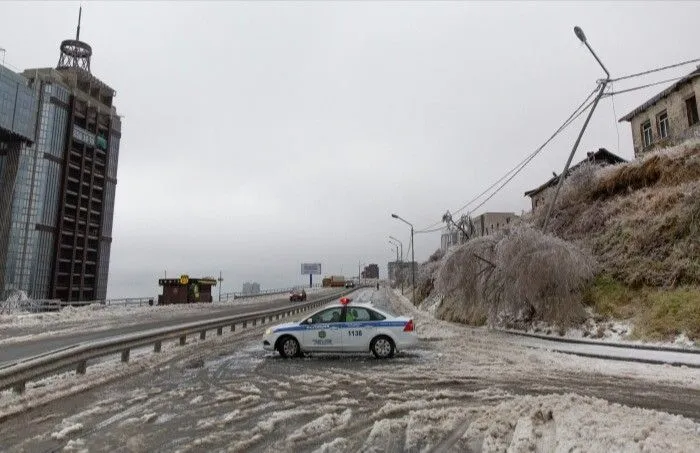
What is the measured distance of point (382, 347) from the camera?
45.5 feet

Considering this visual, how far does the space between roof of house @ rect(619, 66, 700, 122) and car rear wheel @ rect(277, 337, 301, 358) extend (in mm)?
28011

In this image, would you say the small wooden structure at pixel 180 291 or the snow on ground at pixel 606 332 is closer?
the snow on ground at pixel 606 332

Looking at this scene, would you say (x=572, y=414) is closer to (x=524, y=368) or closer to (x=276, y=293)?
(x=524, y=368)

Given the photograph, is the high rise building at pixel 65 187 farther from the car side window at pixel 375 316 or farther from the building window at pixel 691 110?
the building window at pixel 691 110

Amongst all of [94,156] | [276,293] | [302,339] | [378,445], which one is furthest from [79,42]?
[378,445]

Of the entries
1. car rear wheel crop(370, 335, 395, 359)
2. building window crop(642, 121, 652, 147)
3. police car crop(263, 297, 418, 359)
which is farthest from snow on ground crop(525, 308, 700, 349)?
building window crop(642, 121, 652, 147)

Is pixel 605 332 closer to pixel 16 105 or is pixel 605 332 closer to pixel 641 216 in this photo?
pixel 641 216

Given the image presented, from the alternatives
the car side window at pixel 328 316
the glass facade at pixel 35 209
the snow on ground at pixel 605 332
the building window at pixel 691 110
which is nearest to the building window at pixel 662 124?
the building window at pixel 691 110

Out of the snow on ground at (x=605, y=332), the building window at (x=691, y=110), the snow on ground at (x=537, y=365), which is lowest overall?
the snow on ground at (x=537, y=365)

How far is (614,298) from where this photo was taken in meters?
18.1

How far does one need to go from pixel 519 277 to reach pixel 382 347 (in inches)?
283

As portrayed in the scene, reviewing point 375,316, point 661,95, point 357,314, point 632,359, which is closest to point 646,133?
point 661,95

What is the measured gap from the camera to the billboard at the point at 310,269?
170 metres

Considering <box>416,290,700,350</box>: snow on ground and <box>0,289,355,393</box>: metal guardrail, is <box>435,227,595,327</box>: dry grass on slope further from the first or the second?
<box>0,289,355,393</box>: metal guardrail
